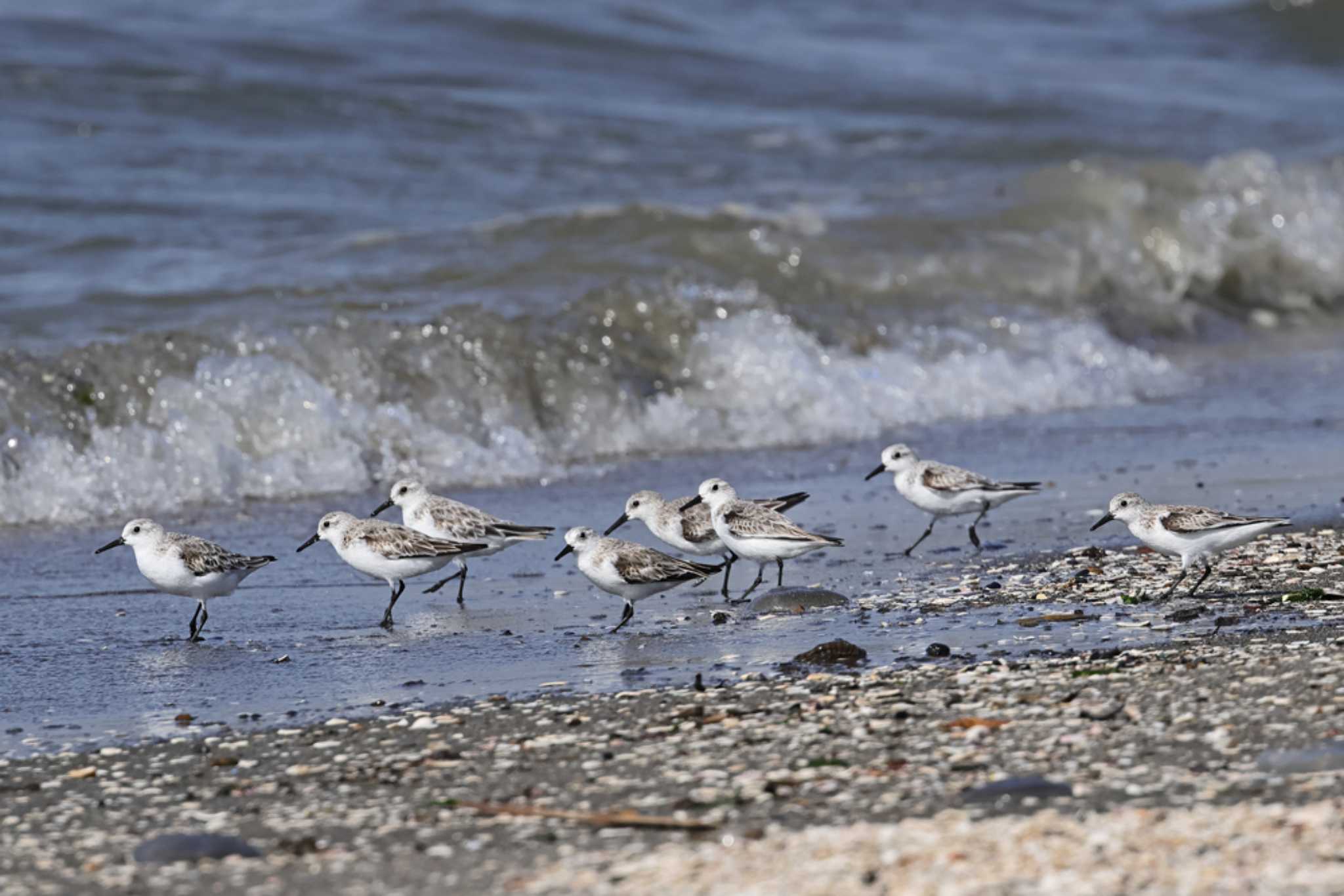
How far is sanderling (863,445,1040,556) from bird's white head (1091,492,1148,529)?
1.16 meters

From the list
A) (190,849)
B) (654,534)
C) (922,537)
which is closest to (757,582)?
(654,534)

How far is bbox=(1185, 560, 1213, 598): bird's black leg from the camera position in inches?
284

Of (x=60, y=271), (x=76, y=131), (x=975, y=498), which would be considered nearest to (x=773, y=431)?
(x=975, y=498)

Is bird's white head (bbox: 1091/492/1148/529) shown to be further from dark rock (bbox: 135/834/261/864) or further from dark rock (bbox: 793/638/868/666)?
dark rock (bbox: 135/834/261/864)

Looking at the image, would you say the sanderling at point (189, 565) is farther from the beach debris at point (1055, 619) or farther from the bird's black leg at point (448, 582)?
the beach debris at point (1055, 619)

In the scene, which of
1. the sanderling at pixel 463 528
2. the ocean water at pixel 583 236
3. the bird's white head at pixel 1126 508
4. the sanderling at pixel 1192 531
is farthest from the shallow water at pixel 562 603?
the ocean water at pixel 583 236

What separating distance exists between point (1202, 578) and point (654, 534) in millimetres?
2851

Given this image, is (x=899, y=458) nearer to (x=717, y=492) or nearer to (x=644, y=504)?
(x=717, y=492)

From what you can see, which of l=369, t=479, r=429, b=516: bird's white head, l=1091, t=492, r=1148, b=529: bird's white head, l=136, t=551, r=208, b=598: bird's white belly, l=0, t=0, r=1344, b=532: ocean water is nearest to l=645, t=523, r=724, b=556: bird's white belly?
l=369, t=479, r=429, b=516: bird's white head

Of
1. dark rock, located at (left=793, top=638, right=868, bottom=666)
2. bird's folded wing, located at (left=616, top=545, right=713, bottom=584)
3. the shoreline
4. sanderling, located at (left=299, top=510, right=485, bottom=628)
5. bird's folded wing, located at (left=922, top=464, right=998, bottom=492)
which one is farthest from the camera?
bird's folded wing, located at (left=922, top=464, right=998, bottom=492)

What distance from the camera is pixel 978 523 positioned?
9.68 meters

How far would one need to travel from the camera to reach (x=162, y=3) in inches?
923

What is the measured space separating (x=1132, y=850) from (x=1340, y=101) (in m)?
26.6

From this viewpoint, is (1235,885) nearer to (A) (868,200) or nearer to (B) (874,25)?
(A) (868,200)
